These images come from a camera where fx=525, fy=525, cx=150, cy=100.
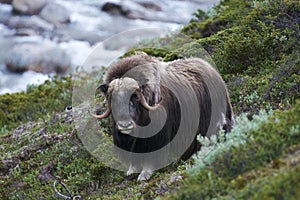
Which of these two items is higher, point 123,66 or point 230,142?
point 230,142

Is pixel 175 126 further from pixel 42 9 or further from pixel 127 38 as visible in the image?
pixel 42 9

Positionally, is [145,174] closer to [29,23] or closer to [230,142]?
[230,142]

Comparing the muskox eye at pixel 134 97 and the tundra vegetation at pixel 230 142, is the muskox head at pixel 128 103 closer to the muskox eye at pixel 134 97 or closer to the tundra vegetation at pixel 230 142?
the muskox eye at pixel 134 97

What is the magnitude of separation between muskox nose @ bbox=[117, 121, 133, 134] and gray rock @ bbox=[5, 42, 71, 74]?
9.54 metres

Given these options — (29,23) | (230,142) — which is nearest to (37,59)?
(29,23)

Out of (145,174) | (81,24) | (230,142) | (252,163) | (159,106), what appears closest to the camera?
(252,163)

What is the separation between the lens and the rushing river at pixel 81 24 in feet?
48.5

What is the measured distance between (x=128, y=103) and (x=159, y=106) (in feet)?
1.37

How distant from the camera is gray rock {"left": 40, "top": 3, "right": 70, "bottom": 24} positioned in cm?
1667

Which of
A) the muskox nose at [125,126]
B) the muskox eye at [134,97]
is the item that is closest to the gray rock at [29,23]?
the muskox eye at [134,97]

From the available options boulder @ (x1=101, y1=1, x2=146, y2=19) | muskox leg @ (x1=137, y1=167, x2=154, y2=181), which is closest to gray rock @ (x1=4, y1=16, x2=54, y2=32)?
boulder @ (x1=101, y1=1, x2=146, y2=19)

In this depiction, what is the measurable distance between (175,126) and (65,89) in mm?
5611

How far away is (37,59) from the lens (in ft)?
48.4

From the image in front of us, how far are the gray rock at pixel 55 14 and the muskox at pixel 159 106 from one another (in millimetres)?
11242
